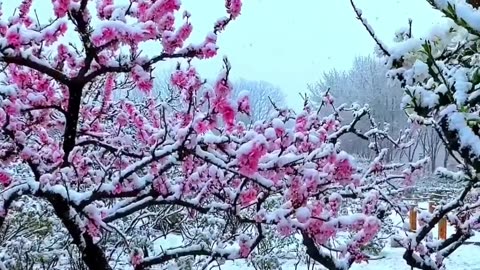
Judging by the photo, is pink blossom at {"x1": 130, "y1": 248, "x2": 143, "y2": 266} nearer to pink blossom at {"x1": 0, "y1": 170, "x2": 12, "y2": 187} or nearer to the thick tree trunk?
the thick tree trunk

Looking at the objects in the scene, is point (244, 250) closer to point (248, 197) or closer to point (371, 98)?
point (248, 197)

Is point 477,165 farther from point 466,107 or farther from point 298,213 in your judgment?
point 298,213

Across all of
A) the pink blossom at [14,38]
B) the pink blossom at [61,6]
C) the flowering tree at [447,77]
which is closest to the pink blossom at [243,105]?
the flowering tree at [447,77]

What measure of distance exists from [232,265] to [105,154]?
5.32 metres

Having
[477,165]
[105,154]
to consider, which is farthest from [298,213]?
[105,154]

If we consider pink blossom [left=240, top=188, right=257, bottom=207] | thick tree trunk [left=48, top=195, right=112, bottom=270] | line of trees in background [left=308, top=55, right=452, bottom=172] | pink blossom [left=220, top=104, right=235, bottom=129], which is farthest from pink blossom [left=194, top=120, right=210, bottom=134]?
line of trees in background [left=308, top=55, right=452, bottom=172]

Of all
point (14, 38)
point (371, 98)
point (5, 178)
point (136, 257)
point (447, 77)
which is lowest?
point (447, 77)

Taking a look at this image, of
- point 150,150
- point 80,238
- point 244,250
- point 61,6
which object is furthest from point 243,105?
point 80,238

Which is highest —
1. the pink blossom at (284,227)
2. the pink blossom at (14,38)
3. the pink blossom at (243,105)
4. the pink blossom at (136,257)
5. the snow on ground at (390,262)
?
the snow on ground at (390,262)

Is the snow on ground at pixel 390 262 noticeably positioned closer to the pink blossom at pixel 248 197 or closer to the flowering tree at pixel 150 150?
the flowering tree at pixel 150 150

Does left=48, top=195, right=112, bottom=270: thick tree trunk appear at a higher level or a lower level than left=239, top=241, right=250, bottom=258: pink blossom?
higher

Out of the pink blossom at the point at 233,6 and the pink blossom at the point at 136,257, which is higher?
the pink blossom at the point at 233,6

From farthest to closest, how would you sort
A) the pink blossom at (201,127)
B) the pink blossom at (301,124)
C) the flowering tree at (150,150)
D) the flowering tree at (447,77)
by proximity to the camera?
the pink blossom at (301,124), the flowering tree at (150,150), the pink blossom at (201,127), the flowering tree at (447,77)

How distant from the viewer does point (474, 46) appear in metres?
1.95
